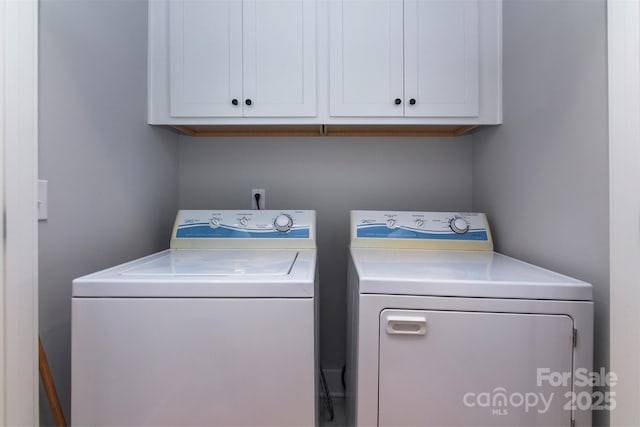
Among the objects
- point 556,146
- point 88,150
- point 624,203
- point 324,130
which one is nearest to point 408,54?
point 324,130

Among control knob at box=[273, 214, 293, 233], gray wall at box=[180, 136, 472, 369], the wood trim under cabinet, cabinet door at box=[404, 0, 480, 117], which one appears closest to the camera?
cabinet door at box=[404, 0, 480, 117]

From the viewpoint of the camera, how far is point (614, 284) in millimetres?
903

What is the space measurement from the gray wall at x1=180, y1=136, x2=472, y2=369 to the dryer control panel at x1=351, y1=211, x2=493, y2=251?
0.92ft

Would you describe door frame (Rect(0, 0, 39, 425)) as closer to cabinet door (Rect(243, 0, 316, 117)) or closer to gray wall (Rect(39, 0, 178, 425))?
gray wall (Rect(39, 0, 178, 425))

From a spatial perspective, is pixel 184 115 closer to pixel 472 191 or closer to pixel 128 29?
pixel 128 29

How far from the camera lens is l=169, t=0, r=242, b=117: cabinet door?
158 cm

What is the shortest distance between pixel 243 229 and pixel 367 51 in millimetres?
1049

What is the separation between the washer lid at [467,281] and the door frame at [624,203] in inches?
3.5

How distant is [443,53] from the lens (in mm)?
1565

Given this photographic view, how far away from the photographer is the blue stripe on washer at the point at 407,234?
5.40ft

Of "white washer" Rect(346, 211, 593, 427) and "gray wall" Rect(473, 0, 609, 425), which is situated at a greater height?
"gray wall" Rect(473, 0, 609, 425)

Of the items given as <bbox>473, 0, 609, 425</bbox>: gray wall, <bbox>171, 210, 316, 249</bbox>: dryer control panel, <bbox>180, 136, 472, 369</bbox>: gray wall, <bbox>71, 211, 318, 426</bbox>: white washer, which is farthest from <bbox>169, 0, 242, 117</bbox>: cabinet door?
<bbox>473, 0, 609, 425</bbox>: gray wall

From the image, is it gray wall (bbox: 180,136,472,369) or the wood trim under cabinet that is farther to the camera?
gray wall (bbox: 180,136,472,369)

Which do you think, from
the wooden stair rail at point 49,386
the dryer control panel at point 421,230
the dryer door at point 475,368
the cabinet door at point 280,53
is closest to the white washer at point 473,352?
the dryer door at point 475,368
